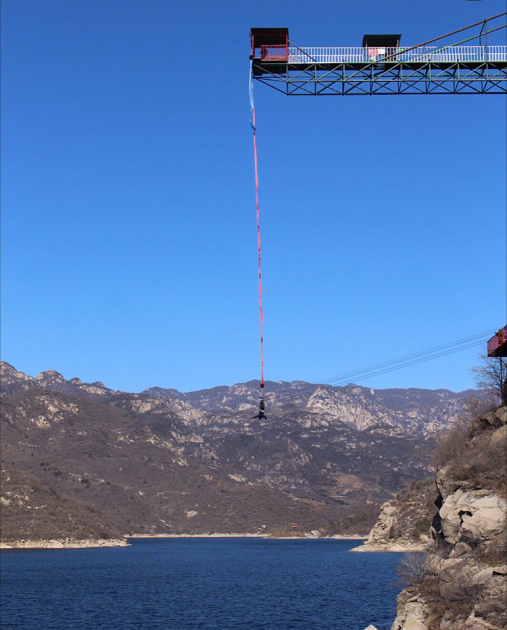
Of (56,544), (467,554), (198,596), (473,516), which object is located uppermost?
(473,516)

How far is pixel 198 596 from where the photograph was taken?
7531 cm

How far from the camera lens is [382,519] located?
158875mm

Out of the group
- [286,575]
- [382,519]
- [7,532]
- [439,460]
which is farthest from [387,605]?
[7,532]

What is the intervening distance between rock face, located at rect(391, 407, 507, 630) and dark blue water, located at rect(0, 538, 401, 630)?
18.2 ft

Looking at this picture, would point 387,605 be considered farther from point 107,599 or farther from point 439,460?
point 107,599

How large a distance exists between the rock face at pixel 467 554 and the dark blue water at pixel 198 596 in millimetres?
5539

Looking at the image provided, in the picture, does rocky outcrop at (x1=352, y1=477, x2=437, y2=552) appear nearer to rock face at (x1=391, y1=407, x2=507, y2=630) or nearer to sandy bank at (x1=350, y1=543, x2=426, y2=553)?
sandy bank at (x1=350, y1=543, x2=426, y2=553)

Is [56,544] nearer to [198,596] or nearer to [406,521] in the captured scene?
[406,521]

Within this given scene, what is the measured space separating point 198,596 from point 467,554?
155 ft

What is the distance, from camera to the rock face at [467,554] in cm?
3120

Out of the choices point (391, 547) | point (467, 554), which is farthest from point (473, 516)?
point (391, 547)

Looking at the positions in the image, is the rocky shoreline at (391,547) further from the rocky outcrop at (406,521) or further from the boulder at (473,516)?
the boulder at (473,516)

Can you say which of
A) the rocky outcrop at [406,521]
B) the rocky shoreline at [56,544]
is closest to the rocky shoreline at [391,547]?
the rocky outcrop at [406,521]

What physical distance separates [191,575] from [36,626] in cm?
5255
